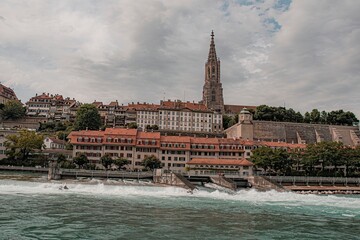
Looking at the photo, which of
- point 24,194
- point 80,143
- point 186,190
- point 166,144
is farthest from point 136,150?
point 24,194

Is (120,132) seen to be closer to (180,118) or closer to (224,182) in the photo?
(224,182)

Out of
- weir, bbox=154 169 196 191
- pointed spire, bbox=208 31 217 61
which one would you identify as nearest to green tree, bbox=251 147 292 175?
weir, bbox=154 169 196 191

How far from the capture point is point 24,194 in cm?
4366

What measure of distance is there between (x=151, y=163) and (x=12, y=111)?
252 ft

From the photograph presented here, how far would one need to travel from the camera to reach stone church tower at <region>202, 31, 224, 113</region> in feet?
527

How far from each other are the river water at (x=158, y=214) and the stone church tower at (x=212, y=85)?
359 feet

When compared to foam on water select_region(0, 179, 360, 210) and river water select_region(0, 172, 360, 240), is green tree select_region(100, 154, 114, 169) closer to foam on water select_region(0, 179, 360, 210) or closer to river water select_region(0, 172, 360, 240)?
foam on water select_region(0, 179, 360, 210)

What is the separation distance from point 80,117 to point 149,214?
91877mm

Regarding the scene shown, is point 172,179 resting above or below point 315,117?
below

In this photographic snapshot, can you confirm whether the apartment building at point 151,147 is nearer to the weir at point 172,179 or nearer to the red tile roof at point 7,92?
the weir at point 172,179

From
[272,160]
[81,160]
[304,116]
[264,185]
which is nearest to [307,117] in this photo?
[304,116]

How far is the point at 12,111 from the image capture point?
134000 millimetres

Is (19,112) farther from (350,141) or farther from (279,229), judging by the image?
(279,229)

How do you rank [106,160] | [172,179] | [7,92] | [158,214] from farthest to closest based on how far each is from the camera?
1. [7,92]
2. [106,160]
3. [172,179]
4. [158,214]
